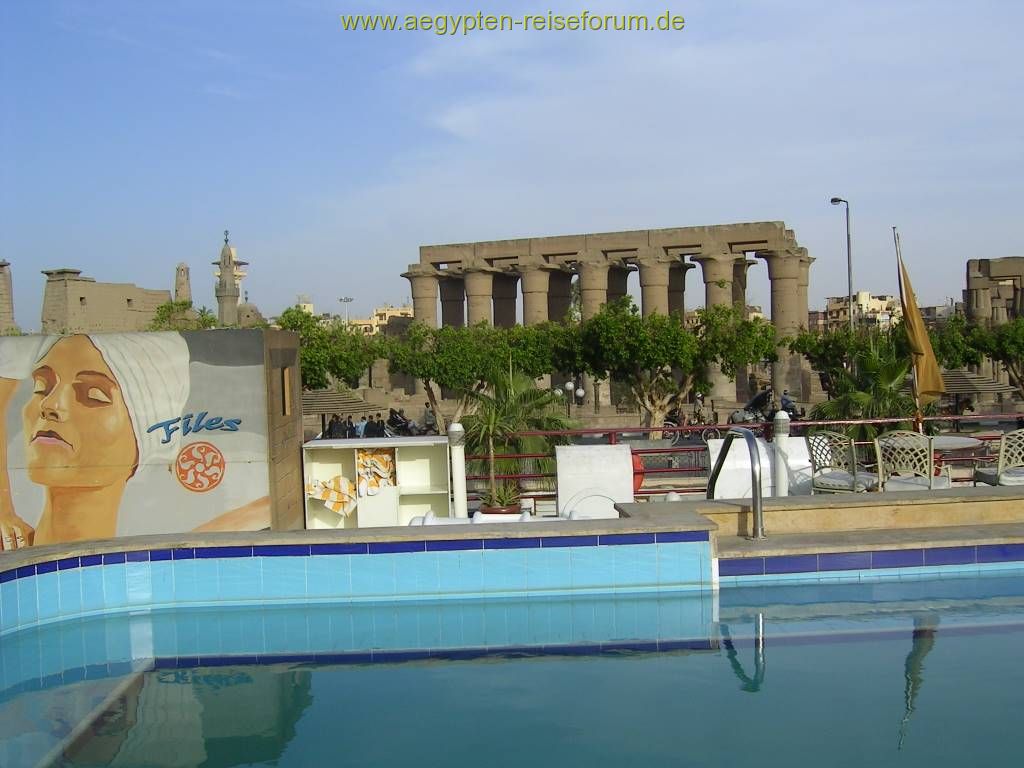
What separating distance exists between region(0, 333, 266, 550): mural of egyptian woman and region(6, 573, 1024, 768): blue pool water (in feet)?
7.97

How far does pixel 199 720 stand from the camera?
5328mm

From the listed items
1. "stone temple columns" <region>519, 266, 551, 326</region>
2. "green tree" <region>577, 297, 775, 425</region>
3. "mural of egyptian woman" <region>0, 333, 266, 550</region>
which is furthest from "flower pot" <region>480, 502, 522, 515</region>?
"stone temple columns" <region>519, 266, 551, 326</region>

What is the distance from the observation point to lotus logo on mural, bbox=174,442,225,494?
909 cm


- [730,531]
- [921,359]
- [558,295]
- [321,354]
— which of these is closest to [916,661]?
[730,531]

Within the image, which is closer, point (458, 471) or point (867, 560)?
point (867, 560)

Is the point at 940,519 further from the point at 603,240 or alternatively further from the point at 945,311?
the point at 945,311

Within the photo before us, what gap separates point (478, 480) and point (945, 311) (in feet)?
243

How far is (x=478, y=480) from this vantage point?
35.0 feet

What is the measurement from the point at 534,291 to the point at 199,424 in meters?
31.9

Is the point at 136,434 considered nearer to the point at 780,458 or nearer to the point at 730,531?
the point at 730,531

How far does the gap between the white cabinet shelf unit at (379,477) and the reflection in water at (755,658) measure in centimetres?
406

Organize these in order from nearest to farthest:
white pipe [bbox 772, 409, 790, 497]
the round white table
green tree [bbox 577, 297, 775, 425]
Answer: white pipe [bbox 772, 409, 790, 497]
the round white table
green tree [bbox 577, 297, 775, 425]

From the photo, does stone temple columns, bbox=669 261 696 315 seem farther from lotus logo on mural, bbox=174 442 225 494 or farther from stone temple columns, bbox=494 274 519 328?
lotus logo on mural, bbox=174 442 225 494

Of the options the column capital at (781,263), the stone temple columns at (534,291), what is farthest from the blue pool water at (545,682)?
the stone temple columns at (534,291)
